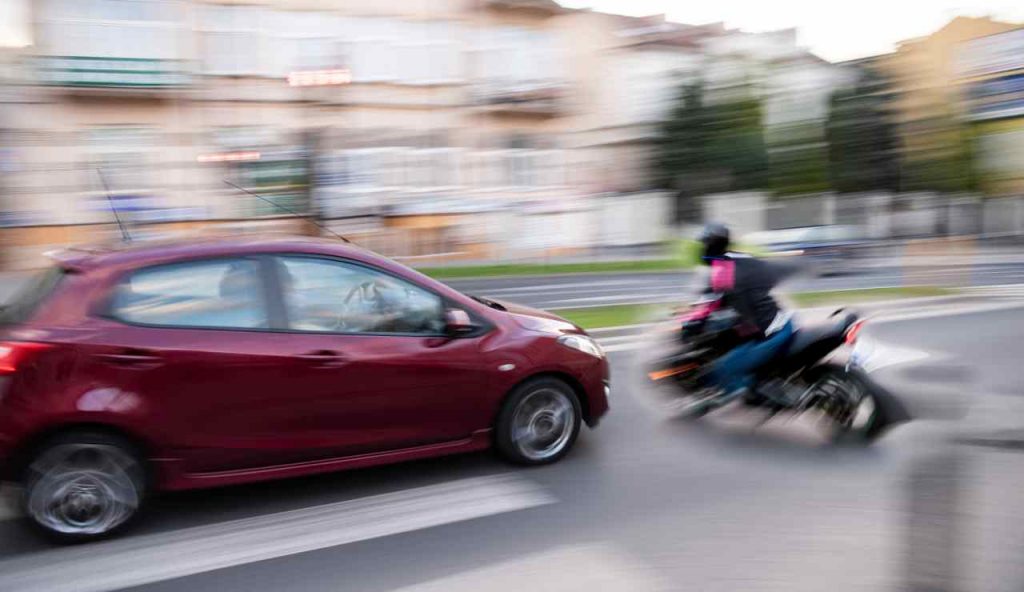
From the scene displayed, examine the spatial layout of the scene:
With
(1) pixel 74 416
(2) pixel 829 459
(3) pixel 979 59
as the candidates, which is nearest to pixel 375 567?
(1) pixel 74 416

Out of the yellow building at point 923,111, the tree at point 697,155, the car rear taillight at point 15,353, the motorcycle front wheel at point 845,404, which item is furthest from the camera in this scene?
the tree at point 697,155

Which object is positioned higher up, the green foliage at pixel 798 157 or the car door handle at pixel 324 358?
the green foliage at pixel 798 157

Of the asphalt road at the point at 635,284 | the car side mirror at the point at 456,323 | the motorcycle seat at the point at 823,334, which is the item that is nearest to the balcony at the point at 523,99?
the asphalt road at the point at 635,284

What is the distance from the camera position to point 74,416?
4199 millimetres

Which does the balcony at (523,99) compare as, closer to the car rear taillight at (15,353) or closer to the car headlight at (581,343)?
the car headlight at (581,343)

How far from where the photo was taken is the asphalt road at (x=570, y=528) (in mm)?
3805

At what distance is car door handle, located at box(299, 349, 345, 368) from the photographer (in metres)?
4.64

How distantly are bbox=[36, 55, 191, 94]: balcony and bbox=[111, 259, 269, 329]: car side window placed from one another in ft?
62.0

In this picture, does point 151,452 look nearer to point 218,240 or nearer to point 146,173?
point 218,240

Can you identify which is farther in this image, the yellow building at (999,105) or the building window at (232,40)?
the yellow building at (999,105)

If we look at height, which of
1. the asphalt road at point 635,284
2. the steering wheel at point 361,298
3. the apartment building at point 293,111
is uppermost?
the apartment building at point 293,111

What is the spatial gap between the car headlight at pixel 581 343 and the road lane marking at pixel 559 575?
1.64 metres

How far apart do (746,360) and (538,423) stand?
1576 mm

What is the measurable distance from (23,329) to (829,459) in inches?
182
